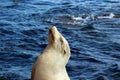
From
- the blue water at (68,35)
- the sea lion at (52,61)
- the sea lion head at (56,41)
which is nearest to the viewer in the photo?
the sea lion at (52,61)

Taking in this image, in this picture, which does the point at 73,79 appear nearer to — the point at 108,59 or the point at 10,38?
the point at 108,59

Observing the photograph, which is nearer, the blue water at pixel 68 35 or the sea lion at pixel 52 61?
the sea lion at pixel 52 61

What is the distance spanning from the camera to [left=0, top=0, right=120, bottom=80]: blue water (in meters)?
9.22

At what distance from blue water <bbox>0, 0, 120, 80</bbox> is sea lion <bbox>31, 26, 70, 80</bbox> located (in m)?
4.39

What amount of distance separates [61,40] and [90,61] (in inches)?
228

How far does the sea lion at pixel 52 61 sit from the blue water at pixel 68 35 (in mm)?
4392

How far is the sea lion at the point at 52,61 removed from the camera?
150 inches

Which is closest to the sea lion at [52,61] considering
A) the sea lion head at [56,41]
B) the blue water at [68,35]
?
the sea lion head at [56,41]

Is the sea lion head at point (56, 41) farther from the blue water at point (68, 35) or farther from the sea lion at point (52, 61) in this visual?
the blue water at point (68, 35)

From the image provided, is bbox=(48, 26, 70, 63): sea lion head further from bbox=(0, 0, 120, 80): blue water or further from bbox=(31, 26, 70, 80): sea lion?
bbox=(0, 0, 120, 80): blue water

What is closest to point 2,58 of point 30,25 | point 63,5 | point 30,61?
point 30,61

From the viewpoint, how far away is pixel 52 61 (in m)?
3.91

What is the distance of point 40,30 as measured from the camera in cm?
1244

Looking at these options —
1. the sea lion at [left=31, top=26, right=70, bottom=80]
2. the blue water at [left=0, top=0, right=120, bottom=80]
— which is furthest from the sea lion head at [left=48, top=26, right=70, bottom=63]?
the blue water at [left=0, top=0, right=120, bottom=80]
